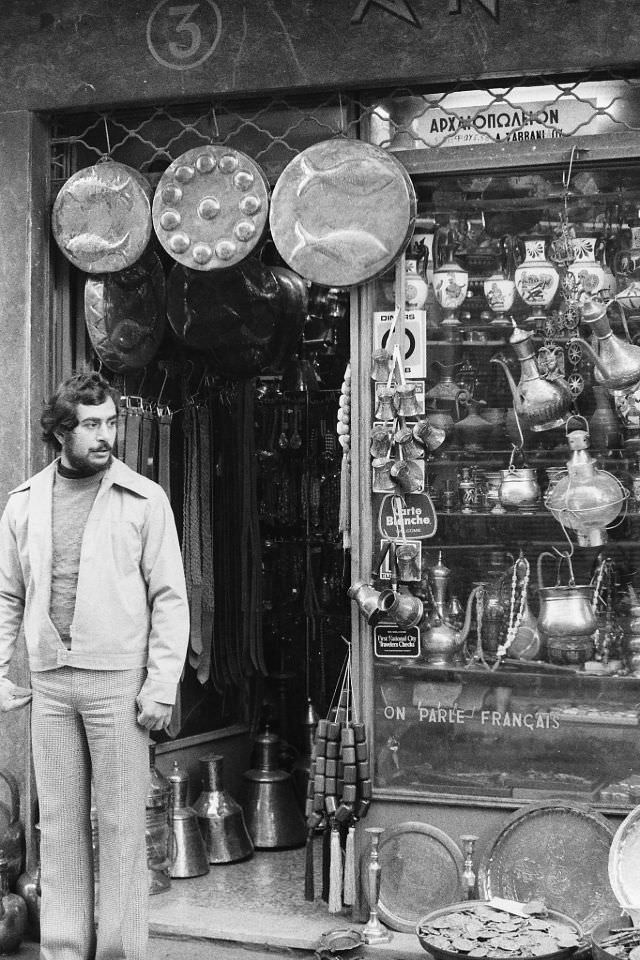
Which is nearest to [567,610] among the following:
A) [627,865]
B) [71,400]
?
[627,865]

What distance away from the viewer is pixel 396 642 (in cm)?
482

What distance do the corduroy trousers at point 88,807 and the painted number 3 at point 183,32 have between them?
256 cm

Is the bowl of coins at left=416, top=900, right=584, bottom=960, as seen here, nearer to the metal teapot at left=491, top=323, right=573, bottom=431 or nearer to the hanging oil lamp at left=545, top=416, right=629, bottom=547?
the hanging oil lamp at left=545, top=416, right=629, bottom=547

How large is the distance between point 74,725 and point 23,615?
46cm

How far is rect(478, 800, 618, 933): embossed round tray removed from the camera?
449cm

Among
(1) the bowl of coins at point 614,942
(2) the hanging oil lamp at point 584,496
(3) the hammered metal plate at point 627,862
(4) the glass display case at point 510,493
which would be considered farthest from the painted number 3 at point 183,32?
(1) the bowl of coins at point 614,942

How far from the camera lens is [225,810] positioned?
581 cm

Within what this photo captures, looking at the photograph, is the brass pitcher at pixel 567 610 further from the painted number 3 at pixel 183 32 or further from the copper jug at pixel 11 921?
the painted number 3 at pixel 183 32

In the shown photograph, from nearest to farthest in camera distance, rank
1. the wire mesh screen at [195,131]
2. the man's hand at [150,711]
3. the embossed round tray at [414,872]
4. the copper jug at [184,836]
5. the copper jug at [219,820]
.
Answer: the man's hand at [150,711]
the embossed round tray at [414,872]
the wire mesh screen at [195,131]
the copper jug at [184,836]
the copper jug at [219,820]

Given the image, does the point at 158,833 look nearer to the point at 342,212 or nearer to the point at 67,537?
the point at 67,537

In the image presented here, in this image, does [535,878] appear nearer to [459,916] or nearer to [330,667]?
[459,916]

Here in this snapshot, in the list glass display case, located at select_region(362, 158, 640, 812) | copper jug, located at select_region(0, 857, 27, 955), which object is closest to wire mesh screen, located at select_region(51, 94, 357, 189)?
glass display case, located at select_region(362, 158, 640, 812)

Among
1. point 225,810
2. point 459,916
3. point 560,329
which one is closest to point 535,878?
point 459,916

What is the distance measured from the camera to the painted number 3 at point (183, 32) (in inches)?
194
